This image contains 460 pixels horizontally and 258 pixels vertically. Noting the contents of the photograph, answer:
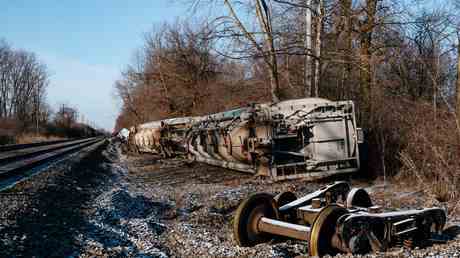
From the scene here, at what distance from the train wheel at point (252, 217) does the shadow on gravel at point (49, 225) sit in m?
2.03

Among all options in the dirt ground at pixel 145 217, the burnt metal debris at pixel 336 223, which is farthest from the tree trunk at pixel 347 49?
the burnt metal debris at pixel 336 223

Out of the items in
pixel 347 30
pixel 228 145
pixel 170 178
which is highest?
pixel 347 30

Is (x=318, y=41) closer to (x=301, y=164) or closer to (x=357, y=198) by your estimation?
(x=301, y=164)

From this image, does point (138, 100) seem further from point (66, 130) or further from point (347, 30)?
point (66, 130)

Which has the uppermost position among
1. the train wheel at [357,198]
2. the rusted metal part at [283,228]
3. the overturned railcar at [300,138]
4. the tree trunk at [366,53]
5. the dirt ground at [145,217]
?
the tree trunk at [366,53]

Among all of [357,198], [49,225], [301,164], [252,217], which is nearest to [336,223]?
[252,217]

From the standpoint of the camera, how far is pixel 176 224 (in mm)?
6723

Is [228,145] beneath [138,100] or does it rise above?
beneath

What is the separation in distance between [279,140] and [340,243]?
6027 millimetres

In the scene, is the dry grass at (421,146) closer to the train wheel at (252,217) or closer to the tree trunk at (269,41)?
the train wheel at (252,217)

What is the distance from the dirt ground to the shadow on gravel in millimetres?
10

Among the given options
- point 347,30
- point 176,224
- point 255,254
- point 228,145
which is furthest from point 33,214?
point 347,30

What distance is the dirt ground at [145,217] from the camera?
5.13m

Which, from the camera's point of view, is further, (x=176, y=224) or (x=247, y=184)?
(x=247, y=184)
